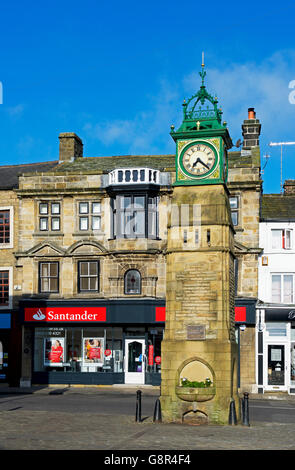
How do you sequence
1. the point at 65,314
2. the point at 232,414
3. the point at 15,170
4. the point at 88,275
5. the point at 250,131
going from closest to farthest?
the point at 232,414, the point at 65,314, the point at 88,275, the point at 250,131, the point at 15,170

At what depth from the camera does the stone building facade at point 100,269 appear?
3519 cm

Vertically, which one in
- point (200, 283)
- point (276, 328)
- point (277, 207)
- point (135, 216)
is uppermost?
point (277, 207)

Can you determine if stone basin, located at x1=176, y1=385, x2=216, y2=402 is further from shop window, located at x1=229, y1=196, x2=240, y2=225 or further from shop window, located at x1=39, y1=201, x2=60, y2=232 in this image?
shop window, located at x1=39, y1=201, x2=60, y2=232

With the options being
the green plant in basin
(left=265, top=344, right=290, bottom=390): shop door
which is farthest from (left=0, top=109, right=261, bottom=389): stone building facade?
the green plant in basin

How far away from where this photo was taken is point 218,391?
66.2ft

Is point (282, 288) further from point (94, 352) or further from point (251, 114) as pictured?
point (94, 352)

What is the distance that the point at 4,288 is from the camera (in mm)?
37625

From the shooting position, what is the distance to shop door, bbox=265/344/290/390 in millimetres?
34188

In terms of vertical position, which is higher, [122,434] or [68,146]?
[68,146]

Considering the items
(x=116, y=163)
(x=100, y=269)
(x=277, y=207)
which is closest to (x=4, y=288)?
(x=100, y=269)

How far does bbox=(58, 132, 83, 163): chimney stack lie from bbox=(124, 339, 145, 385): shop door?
1240 cm

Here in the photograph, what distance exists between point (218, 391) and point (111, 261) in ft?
54.5

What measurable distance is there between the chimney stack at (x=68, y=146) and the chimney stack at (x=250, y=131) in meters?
10.3

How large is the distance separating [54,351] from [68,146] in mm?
12729
